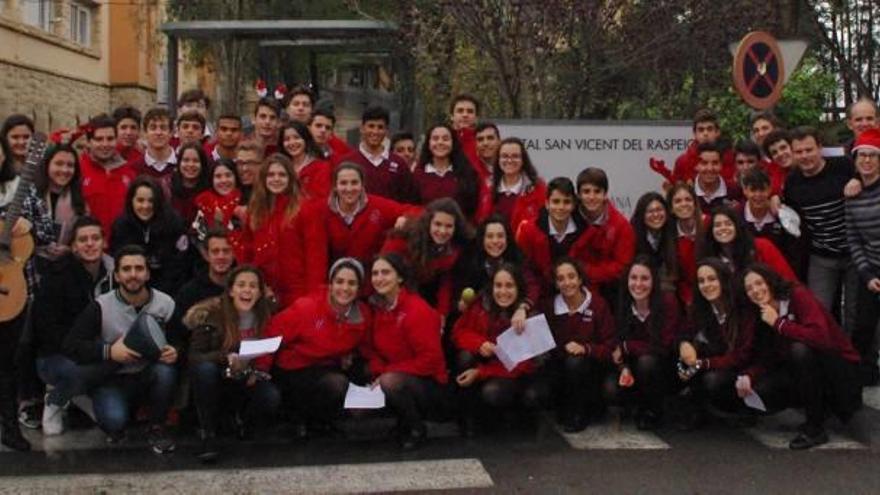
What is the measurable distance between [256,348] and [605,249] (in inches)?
94.9

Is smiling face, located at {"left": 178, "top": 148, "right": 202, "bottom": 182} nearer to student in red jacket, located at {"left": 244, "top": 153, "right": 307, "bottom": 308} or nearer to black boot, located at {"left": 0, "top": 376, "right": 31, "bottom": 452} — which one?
student in red jacket, located at {"left": 244, "top": 153, "right": 307, "bottom": 308}

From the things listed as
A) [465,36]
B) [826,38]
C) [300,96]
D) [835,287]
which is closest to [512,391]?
[835,287]

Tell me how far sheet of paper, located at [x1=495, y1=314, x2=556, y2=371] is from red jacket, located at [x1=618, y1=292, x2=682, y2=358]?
0.55 meters

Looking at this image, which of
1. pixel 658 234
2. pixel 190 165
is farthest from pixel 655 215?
pixel 190 165

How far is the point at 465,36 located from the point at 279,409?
7.86m

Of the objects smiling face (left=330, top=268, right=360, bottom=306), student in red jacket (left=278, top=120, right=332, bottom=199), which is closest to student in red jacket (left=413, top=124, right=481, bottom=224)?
student in red jacket (left=278, top=120, right=332, bottom=199)

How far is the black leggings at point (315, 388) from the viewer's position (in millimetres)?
6500

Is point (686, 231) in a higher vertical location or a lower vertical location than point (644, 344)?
higher

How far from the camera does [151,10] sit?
35.6 meters

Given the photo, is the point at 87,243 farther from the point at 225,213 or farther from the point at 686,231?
the point at 686,231

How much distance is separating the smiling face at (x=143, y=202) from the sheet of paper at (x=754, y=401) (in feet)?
12.6

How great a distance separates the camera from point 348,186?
702cm

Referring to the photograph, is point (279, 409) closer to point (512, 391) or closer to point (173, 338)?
point (173, 338)

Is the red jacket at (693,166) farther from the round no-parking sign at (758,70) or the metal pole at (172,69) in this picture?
the metal pole at (172,69)
